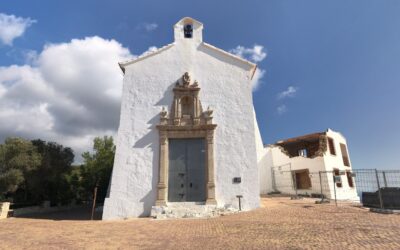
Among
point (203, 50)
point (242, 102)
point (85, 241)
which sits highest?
point (203, 50)

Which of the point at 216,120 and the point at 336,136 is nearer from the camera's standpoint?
the point at 216,120

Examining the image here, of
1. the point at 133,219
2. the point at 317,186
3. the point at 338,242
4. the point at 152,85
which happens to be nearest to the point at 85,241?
the point at 133,219

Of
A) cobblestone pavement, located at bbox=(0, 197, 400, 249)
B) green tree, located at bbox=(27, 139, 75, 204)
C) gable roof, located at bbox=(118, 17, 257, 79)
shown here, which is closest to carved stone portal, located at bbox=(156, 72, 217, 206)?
gable roof, located at bbox=(118, 17, 257, 79)

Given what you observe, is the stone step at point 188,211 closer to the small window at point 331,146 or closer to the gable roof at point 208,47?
the gable roof at point 208,47

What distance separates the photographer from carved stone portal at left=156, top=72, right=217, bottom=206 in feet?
43.0

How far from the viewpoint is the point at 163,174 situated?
13266mm

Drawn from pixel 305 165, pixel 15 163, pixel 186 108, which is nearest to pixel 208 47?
pixel 186 108

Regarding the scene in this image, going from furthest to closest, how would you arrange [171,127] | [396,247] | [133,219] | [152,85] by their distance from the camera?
[152,85] < [171,127] < [133,219] < [396,247]

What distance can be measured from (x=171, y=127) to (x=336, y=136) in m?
19.3

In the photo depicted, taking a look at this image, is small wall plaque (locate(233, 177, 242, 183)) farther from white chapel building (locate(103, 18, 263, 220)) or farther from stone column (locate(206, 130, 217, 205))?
stone column (locate(206, 130, 217, 205))

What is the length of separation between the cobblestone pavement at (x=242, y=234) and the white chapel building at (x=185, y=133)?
2091 mm

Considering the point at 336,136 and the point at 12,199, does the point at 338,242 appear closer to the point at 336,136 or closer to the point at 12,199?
the point at 12,199

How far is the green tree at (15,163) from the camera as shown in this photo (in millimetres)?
15962

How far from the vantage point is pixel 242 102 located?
14.4 m
